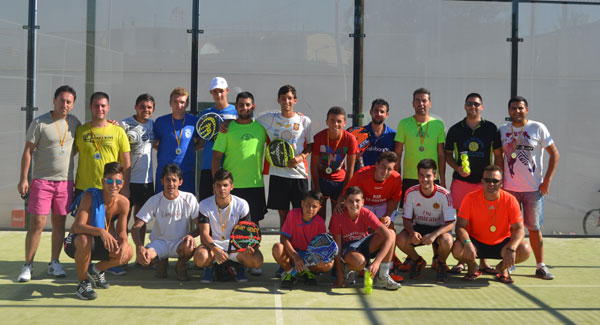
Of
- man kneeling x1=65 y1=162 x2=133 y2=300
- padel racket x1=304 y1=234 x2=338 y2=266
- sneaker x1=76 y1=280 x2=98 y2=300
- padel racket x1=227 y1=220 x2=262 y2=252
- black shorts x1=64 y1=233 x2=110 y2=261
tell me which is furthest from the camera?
padel racket x1=227 y1=220 x2=262 y2=252

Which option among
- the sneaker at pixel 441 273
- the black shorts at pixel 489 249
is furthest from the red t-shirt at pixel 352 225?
the black shorts at pixel 489 249

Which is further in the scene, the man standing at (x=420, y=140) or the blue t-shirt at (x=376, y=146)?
the blue t-shirt at (x=376, y=146)

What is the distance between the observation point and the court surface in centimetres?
393

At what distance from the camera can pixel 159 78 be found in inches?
262

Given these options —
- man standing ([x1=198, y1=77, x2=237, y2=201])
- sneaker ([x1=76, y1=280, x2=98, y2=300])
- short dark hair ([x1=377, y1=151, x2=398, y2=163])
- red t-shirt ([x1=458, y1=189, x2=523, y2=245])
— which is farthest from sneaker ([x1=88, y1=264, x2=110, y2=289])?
red t-shirt ([x1=458, y1=189, x2=523, y2=245])

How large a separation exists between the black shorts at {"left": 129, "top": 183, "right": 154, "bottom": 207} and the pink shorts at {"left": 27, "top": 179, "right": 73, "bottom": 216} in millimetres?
501

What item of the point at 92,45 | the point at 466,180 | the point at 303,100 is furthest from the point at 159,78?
the point at 466,180

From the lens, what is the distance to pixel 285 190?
5238mm

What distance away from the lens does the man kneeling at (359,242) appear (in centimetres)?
465

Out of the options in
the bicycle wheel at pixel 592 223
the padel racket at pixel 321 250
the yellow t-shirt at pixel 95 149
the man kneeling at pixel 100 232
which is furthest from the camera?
the bicycle wheel at pixel 592 223

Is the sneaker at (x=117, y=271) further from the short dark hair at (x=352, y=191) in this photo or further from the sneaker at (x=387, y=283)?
the sneaker at (x=387, y=283)

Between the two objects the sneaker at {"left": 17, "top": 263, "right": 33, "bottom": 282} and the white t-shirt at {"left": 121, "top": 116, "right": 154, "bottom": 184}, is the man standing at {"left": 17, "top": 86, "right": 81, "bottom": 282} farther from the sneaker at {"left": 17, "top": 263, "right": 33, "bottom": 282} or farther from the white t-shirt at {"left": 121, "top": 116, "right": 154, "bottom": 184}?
the white t-shirt at {"left": 121, "top": 116, "right": 154, "bottom": 184}

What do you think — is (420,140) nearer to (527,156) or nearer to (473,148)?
(473,148)

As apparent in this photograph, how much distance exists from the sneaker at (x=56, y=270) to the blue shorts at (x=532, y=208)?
360 centimetres
